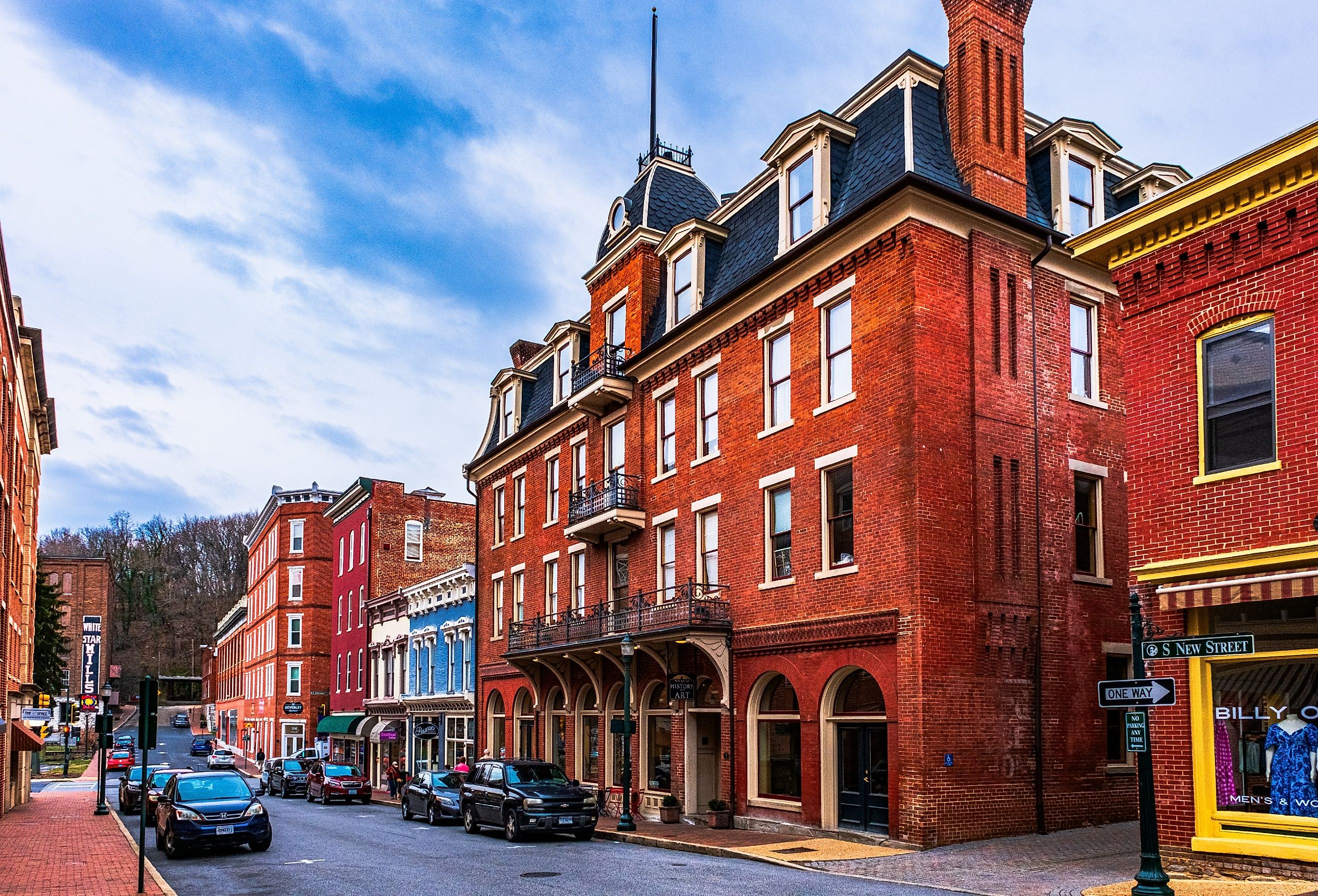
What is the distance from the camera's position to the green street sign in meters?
12.3

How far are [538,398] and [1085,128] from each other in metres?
19.9

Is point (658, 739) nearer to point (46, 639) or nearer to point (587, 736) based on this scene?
point (587, 736)

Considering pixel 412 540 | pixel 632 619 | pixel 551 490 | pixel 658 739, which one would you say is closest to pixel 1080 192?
pixel 632 619

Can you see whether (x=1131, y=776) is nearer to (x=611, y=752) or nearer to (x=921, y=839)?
(x=921, y=839)

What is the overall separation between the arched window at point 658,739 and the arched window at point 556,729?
5608mm

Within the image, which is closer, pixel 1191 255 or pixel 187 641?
pixel 1191 255

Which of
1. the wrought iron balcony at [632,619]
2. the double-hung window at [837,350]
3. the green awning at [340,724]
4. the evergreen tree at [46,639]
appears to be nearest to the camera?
the double-hung window at [837,350]

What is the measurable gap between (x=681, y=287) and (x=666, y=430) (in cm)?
357

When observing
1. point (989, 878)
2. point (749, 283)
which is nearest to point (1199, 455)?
point (989, 878)

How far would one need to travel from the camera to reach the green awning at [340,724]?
54.5m

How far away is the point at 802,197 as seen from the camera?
2403 centimetres

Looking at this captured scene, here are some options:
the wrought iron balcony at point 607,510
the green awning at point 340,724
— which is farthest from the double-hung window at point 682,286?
the green awning at point 340,724

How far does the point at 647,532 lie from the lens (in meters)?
29.4

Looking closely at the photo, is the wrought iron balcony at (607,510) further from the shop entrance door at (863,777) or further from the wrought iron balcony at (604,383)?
the shop entrance door at (863,777)
